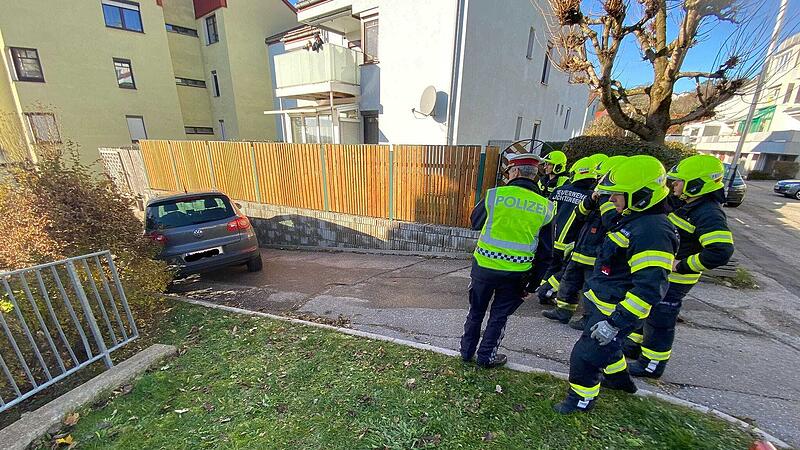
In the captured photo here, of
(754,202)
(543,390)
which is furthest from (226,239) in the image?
(754,202)

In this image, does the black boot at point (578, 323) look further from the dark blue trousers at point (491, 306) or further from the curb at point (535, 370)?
the dark blue trousers at point (491, 306)

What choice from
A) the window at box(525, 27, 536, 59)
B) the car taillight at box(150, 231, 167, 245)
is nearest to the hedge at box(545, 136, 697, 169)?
the window at box(525, 27, 536, 59)

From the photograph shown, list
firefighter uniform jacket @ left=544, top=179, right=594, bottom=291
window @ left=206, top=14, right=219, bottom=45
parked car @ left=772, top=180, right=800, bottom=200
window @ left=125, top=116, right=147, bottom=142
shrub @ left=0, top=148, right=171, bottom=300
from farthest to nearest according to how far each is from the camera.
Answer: window @ left=206, top=14, right=219, bottom=45, window @ left=125, top=116, right=147, bottom=142, parked car @ left=772, top=180, right=800, bottom=200, firefighter uniform jacket @ left=544, top=179, right=594, bottom=291, shrub @ left=0, top=148, right=171, bottom=300

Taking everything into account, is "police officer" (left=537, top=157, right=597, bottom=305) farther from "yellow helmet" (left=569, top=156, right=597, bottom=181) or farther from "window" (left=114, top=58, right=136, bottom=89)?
"window" (left=114, top=58, right=136, bottom=89)

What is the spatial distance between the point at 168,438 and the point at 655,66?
878 centimetres

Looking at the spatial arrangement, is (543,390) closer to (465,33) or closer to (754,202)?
(465,33)

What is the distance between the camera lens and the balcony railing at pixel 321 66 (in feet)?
30.8

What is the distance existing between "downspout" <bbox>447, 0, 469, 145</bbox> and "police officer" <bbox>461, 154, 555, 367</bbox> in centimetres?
646

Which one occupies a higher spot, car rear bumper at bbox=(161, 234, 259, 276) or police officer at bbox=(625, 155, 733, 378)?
police officer at bbox=(625, 155, 733, 378)

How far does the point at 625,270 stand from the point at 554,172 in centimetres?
276

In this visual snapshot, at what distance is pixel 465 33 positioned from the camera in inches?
312

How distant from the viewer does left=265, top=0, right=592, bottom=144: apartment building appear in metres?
8.29

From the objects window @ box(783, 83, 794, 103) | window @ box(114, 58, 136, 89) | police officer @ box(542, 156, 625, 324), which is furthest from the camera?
window @ box(783, 83, 794, 103)

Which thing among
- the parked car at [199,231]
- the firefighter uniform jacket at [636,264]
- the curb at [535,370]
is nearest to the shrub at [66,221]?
the parked car at [199,231]
